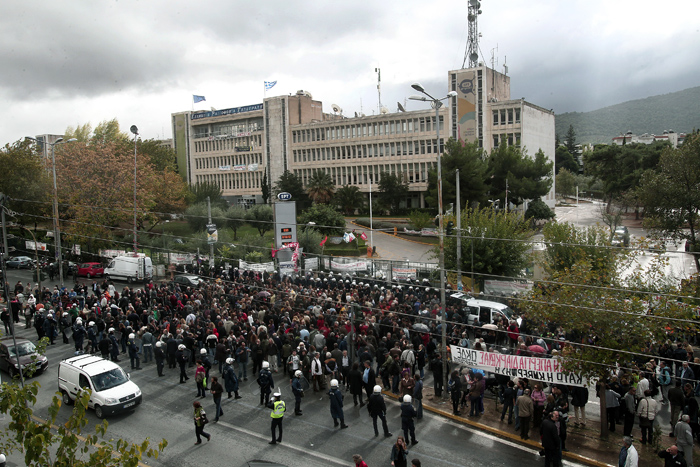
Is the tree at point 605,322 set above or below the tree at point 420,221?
below

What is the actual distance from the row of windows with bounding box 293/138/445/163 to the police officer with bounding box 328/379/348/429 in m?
56.4

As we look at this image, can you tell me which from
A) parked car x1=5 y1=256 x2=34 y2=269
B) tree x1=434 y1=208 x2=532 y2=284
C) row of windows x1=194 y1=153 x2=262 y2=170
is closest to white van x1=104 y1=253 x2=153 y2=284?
parked car x1=5 y1=256 x2=34 y2=269

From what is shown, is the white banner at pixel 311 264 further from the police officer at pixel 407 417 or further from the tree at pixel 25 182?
the tree at pixel 25 182

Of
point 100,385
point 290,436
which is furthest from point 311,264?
point 290,436

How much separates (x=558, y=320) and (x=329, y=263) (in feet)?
66.1

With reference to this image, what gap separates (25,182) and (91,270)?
53.0 ft

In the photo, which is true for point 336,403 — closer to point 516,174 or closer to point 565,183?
point 516,174

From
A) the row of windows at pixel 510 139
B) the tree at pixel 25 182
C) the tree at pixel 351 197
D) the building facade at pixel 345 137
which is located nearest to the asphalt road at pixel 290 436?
the tree at pixel 25 182

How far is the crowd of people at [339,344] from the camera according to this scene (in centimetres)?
1274

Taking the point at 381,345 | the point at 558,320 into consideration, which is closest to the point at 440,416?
the point at 381,345

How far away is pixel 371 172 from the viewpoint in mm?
73438

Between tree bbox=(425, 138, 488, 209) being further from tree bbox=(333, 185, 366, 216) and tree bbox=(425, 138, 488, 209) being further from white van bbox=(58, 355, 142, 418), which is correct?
white van bbox=(58, 355, 142, 418)

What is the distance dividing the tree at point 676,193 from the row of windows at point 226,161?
6514 centimetres

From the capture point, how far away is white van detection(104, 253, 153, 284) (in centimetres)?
3391
